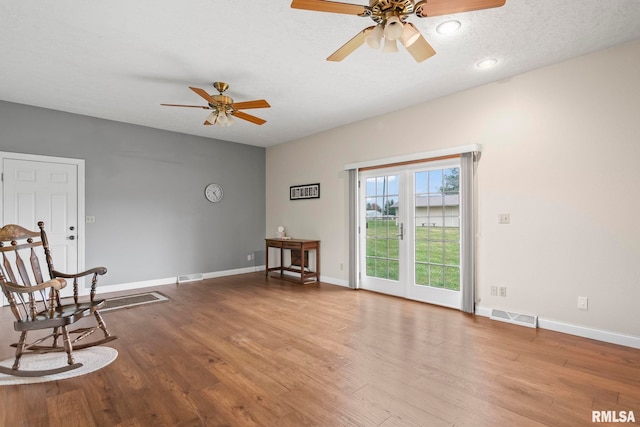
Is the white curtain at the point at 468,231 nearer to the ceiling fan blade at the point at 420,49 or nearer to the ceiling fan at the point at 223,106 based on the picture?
the ceiling fan blade at the point at 420,49

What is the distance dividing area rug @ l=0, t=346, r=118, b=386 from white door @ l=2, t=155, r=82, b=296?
2.42 metres

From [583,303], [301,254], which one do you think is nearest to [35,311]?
[301,254]

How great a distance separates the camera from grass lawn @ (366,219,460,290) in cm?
400

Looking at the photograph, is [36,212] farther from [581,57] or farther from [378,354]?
[581,57]

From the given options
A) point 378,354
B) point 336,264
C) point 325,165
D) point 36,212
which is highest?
point 325,165

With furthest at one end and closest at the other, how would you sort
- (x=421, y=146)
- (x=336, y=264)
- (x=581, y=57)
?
(x=336, y=264)
(x=421, y=146)
(x=581, y=57)

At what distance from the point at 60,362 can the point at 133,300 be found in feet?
6.53

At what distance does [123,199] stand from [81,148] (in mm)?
949

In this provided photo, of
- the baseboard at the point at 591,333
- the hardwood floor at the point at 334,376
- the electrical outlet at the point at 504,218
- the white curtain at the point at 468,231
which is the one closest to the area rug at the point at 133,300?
the hardwood floor at the point at 334,376

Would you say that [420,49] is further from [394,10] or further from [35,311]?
[35,311]

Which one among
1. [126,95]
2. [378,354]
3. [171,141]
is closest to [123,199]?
[171,141]

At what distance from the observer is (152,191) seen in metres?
5.40

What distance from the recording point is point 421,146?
4250 mm

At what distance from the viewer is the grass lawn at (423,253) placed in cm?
400
